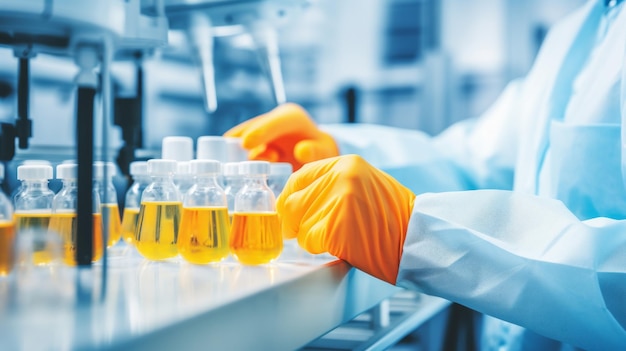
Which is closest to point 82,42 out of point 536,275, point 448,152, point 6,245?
point 6,245

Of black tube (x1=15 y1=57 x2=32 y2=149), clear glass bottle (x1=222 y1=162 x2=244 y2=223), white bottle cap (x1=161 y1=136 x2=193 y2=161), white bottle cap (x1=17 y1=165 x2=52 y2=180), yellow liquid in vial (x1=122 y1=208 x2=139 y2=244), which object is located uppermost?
black tube (x1=15 y1=57 x2=32 y2=149)

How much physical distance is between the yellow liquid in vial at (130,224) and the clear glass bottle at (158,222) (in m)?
0.12

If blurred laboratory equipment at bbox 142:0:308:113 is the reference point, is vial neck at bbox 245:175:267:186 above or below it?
below

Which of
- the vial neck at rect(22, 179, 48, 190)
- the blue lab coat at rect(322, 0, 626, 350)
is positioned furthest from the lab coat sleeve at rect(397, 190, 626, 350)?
the vial neck at rect(22, 179, 48, 190)

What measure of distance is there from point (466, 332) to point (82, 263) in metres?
1.62

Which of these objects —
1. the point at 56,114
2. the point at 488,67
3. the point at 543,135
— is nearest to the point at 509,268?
the point at 543,135

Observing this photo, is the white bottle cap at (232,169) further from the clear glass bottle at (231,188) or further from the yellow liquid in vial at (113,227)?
the yellow liquid in vial at (113,227)

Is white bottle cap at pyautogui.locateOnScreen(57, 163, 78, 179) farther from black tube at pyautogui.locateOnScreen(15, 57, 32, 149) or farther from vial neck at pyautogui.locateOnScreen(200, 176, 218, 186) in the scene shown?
vial neck at pyautogui.locateOnScreen(200, 176, 218, 186)

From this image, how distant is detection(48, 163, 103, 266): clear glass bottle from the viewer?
792mm

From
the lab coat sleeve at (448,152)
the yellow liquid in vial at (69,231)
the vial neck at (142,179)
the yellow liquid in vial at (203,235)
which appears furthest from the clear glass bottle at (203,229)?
the lab coat sleeve at (448,152)

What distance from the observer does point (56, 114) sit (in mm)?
2393

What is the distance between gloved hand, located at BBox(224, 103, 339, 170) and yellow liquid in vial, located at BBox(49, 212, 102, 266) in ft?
1.51

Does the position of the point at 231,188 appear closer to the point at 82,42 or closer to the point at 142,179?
the point at 142,179

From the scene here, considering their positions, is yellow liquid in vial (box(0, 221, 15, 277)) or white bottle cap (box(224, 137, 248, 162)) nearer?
yellow liquid in vial (box(0, 221, 15, 277))
